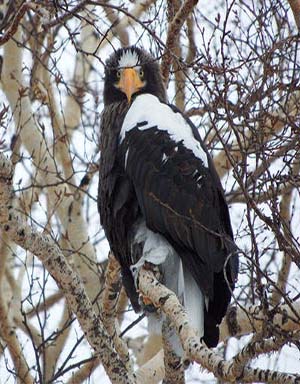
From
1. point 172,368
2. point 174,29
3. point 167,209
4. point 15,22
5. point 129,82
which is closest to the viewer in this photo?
point 15,22

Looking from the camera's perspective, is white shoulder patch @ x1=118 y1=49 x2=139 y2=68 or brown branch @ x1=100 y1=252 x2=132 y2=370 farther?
white shoulder patch @ x1=118 y1=49 x2=139 y2=68

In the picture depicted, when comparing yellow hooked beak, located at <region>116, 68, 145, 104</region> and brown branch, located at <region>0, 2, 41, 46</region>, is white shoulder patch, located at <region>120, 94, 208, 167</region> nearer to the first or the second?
yellow hooked beak, located at <region>116, 68, 145, 104</region>

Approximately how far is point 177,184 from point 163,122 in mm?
333

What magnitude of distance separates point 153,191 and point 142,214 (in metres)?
0.14

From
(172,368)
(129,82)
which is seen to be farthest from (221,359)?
(129,82)

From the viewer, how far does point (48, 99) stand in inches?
297

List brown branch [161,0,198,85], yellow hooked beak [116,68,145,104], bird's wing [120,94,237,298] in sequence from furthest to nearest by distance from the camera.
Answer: yellow hooked beak [116,68,145,104] → bird's wing [120,94,237,298] → brown branch [161,0,198,85]

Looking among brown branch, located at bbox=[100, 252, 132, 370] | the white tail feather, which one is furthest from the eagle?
brown branch, located at bbox=[100, 252, 132, 370]

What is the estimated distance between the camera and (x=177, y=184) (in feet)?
17.0

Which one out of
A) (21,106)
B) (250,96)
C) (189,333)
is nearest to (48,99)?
(21,106)

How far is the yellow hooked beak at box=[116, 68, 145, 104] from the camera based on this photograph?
5.62 m

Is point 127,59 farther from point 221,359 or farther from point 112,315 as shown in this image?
point 221,359

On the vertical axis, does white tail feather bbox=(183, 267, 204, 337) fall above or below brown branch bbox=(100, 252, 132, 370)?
below

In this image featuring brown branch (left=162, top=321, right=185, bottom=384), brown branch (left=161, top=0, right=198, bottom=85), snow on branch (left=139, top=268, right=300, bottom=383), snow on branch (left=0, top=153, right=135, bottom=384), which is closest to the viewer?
snow on branch (left=139, top=268, right=300, bottom=383)
